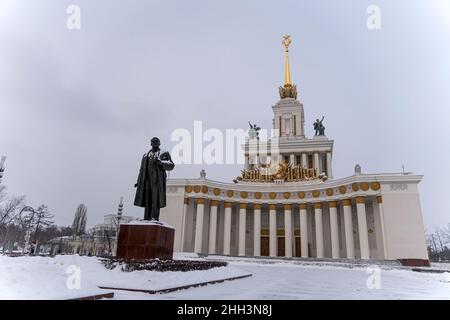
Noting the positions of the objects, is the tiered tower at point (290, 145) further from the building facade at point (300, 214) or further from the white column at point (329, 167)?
the building facade at point (300, 214)

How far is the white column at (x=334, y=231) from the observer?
2953 cm

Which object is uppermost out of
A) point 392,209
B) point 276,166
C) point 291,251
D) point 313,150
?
point 313,150

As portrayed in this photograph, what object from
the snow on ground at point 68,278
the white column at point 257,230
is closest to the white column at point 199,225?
the white column at point 257,230

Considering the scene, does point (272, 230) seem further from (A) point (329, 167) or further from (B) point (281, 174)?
(A) point (329, 167)

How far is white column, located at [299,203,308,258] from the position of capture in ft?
103

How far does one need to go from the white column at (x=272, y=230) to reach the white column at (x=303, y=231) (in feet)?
10.2

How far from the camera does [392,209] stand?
2759 cm

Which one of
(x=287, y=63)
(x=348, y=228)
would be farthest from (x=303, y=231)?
(x=287, y=63)

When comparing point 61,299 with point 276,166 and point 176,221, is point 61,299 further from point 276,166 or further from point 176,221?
point 276,166

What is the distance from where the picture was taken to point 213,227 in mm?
32594

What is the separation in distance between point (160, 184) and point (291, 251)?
26775mm

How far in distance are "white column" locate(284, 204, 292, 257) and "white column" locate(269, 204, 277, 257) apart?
1231 millimetres
